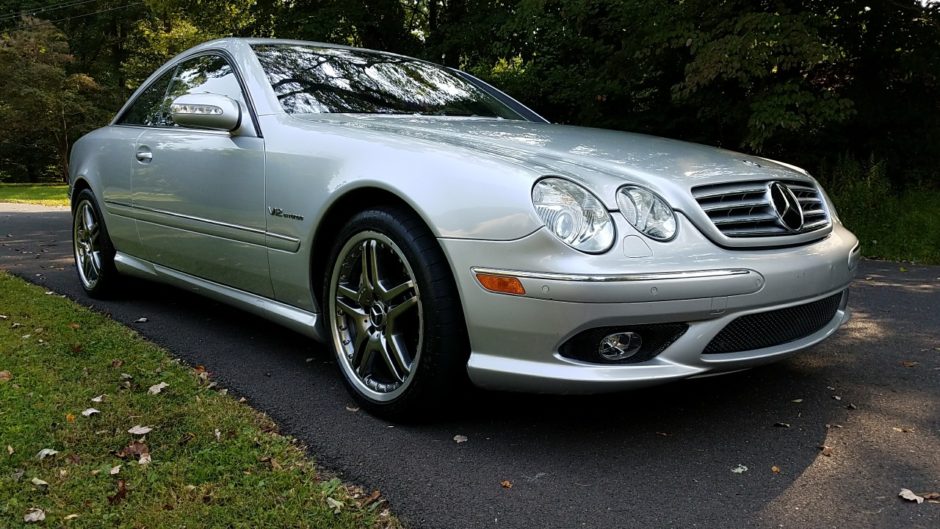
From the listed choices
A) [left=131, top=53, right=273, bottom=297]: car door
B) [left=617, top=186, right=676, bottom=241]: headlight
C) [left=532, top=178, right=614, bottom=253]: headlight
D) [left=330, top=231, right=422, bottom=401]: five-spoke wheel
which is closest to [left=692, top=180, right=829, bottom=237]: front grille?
[left=617, top=186, right=676, bottom=241]: headlight

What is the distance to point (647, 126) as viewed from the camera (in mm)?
10609

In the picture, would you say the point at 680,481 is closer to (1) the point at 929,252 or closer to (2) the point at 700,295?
(2) the point at 700,295

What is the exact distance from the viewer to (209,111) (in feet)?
10.8

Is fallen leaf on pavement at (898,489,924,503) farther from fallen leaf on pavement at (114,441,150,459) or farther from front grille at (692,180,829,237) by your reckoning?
fallen leaf on pavement at (114,441,150,459)

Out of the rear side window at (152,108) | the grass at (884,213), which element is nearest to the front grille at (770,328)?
the rear side window at (152,108)

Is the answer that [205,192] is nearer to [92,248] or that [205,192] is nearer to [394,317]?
[394,317]

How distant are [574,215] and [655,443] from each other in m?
0.90

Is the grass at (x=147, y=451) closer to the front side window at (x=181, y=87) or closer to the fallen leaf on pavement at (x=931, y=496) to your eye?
the front side window at (x=181, y=87)

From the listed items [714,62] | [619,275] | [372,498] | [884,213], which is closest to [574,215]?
[619,275]

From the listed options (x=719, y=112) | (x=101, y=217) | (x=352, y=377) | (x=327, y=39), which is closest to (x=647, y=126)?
(x=719, y=112)

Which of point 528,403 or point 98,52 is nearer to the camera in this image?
point 528,403

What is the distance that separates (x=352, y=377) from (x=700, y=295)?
1416 mm

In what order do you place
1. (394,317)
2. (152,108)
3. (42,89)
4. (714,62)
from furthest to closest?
(42,89)
(714,62)
(152,108)
(394,317)

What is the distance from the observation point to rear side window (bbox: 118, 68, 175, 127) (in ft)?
14.1
